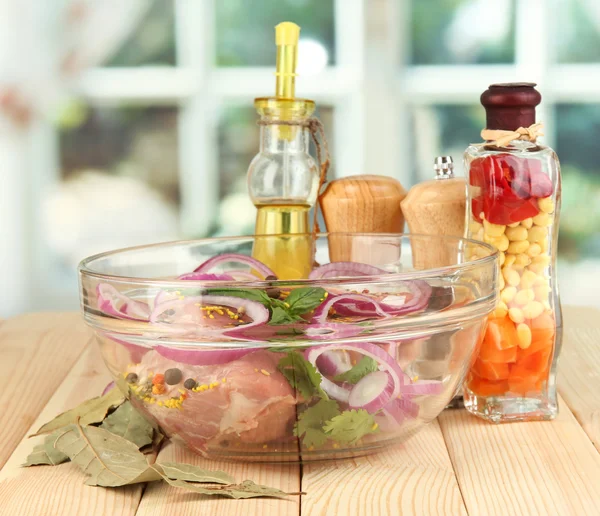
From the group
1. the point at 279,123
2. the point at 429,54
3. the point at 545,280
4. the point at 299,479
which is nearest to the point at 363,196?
the point at 279,123

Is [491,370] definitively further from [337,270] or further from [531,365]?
[337,270]

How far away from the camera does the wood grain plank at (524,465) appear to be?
699mm

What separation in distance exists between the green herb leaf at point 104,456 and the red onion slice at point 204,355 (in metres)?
0.10

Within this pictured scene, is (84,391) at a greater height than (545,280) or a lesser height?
lesser

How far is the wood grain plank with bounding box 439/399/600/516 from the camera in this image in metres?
0.70

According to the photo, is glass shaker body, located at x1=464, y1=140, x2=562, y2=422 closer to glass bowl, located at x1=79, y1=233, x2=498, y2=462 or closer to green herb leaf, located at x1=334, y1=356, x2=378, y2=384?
glass bowl, located at x1=79, y1=233, x2=498, y2=462

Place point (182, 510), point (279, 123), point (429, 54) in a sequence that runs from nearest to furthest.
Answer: point (182, 510) < point (279, 123) < point (429, 54)

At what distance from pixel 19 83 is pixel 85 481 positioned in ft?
6.57

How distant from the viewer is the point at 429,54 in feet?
8.23

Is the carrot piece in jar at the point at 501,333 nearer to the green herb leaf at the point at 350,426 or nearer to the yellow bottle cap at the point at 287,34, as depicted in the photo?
the green herb leaf at the point at 350,426

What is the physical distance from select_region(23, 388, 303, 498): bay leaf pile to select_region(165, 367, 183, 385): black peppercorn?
7 cm

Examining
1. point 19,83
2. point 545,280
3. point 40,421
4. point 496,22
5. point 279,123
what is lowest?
point 40,421

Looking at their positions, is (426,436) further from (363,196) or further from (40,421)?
(40,421)

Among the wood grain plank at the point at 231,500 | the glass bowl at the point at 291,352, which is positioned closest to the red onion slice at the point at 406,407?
the glass bowl at the point at 291,352
